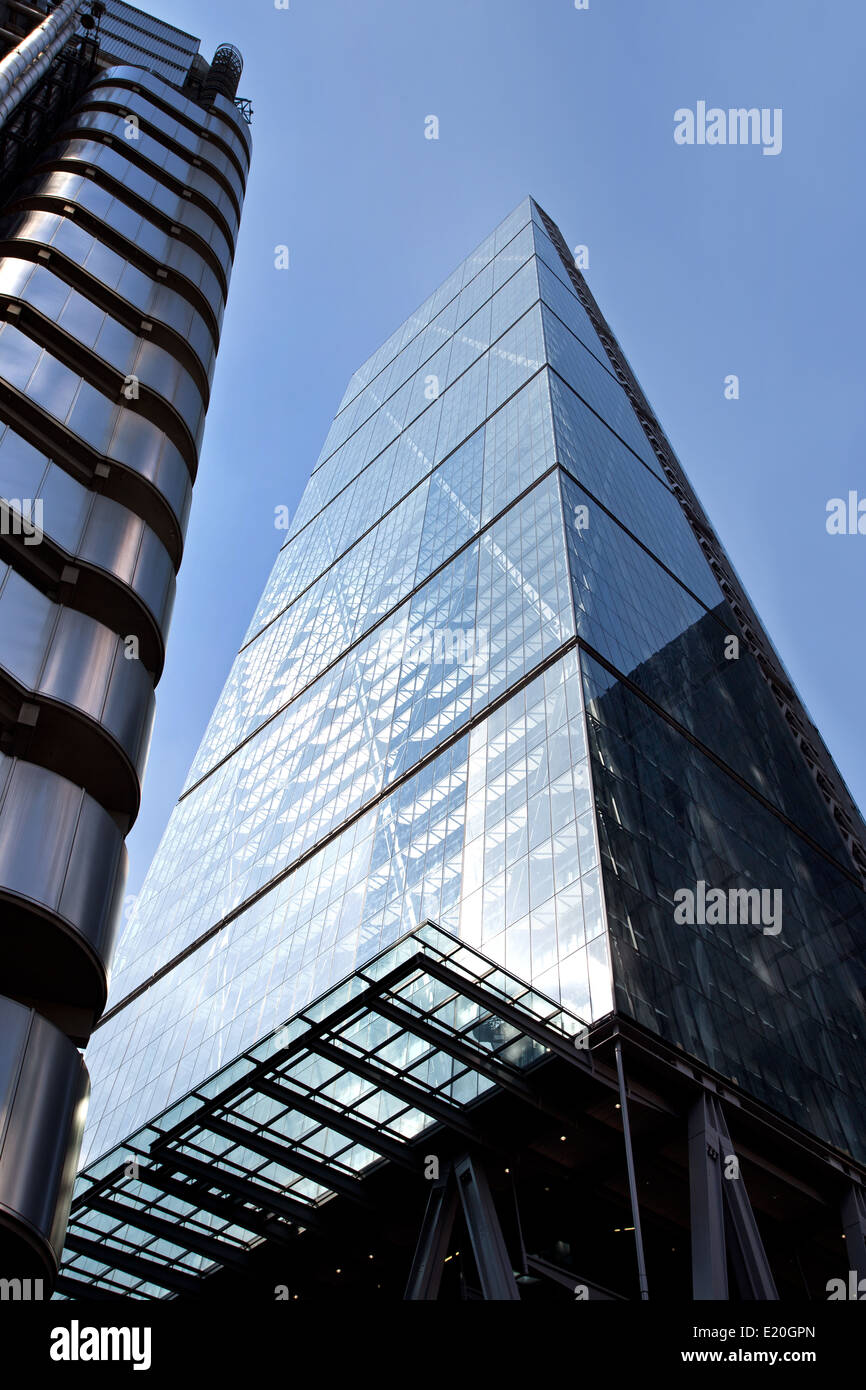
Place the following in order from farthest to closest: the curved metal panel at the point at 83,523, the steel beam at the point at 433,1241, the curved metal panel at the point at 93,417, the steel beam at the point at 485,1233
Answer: the steel beam at the point at 433,1241, the steel beam at the point at 485,1233, the curved metal panel at the point at 93,417, the curved metal panel at the point at 83,523

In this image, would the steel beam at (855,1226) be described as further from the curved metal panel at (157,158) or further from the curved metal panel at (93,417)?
the curved metal panel at (157,158)

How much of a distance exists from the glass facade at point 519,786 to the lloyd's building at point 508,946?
14 centimetres

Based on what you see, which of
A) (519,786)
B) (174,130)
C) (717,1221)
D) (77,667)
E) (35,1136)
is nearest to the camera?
(35,1136)

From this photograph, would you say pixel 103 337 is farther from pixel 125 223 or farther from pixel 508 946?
pixel 508 946

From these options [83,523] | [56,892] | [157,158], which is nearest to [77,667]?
[83,523]

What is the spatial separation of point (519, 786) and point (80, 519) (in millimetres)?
16900

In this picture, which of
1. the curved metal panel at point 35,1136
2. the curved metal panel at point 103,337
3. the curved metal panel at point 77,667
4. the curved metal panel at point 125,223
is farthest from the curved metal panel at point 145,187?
the curved metal panel at point 35,1136

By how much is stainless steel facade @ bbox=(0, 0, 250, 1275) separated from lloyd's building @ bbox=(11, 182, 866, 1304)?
29.0 feet

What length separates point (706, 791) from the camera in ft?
104

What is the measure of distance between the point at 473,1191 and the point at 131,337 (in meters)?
15.1

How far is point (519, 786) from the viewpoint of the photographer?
2802cm

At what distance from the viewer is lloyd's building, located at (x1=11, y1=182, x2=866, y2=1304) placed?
20047 millimetres

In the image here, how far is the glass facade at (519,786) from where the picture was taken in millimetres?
24781
